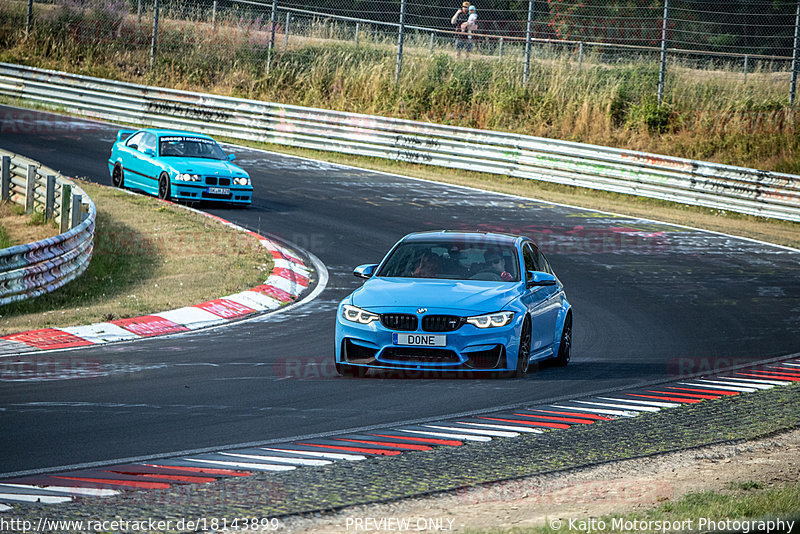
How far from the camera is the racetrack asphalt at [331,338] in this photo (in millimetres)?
8453

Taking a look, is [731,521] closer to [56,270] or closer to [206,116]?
[56,270]

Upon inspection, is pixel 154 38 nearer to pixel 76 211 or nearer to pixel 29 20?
pixel 29 20

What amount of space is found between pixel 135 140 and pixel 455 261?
46.3 feet

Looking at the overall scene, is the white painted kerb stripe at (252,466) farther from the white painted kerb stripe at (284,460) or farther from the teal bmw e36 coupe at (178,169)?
the teal bmw e36 coupe at (178,169)

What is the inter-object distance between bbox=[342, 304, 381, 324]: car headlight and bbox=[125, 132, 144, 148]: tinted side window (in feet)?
47.0

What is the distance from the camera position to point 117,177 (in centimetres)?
2447

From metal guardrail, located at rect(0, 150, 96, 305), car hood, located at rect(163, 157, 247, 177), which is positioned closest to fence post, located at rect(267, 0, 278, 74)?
car hood, located at rect(163, 157, 247, 177)

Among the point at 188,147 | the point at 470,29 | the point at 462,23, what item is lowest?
the point at 188,147

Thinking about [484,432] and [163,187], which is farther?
[163,187]

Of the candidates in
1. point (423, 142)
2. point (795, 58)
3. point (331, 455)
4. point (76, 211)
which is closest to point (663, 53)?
point (795, 58)

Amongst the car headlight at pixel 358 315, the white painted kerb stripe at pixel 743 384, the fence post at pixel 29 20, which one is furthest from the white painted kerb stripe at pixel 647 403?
the fence post at pixel 29 20

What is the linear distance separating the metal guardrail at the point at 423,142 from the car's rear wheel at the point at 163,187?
8282 millimetres

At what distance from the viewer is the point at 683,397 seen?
1034 cm

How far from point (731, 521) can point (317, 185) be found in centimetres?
2068
